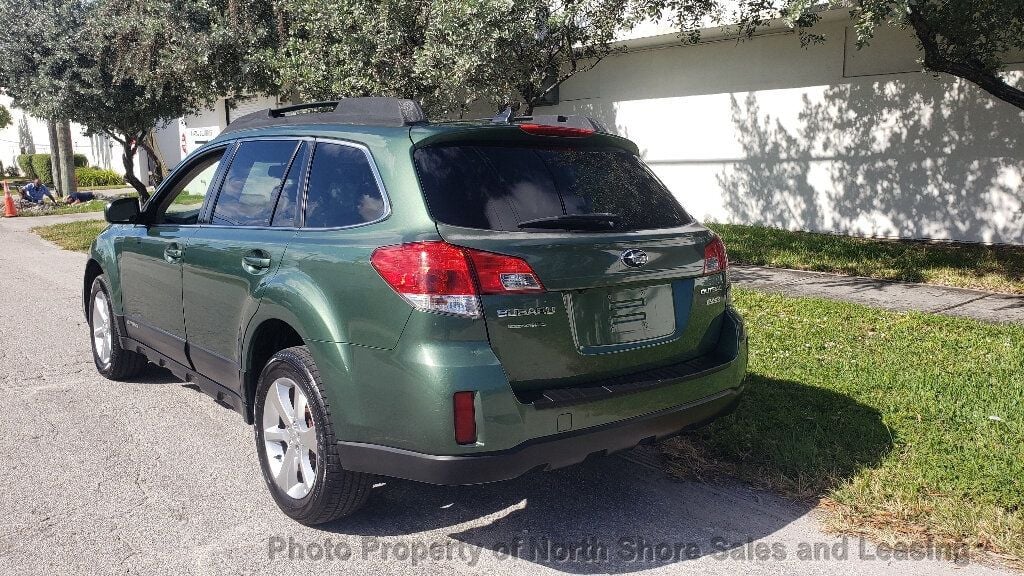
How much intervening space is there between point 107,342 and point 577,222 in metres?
4.13

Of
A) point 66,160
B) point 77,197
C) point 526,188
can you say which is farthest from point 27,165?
point 526,188

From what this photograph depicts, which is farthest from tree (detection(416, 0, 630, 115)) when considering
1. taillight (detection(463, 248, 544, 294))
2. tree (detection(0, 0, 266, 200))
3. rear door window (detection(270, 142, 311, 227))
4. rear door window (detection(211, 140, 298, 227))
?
taillight (detection(463, 248, 544, 294))

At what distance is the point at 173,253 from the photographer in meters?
4.84

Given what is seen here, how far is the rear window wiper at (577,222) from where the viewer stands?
3.47m

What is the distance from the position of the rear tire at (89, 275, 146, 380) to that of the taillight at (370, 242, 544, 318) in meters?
3.29

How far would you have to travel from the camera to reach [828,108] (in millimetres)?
12883

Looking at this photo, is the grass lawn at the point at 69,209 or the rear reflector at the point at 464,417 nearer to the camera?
the rear reflector at the point at 464,417

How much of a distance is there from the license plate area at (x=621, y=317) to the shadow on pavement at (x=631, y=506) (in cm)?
82

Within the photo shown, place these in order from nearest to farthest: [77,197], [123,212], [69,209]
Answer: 1. [123,212]
2. [69,209]
3. [77,197]

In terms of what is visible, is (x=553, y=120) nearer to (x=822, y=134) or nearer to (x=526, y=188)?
(x=526, y=188)

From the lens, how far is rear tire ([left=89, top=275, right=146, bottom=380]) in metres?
5.98

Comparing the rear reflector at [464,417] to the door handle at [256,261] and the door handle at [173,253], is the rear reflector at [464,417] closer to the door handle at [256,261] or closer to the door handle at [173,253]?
the door handle at [256,261]

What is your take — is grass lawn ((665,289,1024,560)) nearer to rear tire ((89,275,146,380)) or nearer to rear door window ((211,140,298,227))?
rear door window ((211,140,298,227))


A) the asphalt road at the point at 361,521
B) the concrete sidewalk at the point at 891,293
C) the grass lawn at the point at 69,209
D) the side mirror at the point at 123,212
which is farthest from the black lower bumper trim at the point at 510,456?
the grass lawn at the point at 69,209
